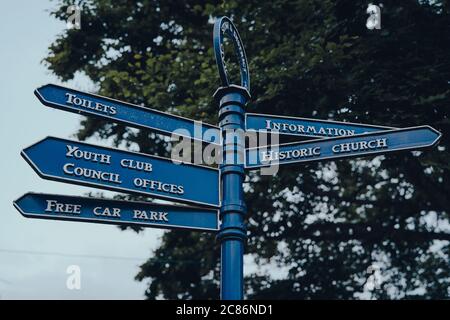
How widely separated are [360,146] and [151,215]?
164 centimetres

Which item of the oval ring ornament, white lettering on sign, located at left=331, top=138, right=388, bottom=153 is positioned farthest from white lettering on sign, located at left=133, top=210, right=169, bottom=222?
white lettering on sign, located at left=331, top=138, right=388, bottom=153

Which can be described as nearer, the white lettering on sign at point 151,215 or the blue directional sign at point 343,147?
the white lettering on sign at point 151,215

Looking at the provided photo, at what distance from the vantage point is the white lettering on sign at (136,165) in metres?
4.31

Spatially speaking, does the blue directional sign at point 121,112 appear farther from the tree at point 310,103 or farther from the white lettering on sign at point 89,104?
the tree at point 310,103

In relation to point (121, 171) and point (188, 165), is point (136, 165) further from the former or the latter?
point (188, 165)

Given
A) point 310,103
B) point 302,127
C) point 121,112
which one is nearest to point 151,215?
point 121,112

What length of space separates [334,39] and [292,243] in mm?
4182

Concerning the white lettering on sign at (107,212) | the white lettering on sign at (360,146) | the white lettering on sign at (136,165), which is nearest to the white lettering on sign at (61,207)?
the white lettering on sign at (107,212)

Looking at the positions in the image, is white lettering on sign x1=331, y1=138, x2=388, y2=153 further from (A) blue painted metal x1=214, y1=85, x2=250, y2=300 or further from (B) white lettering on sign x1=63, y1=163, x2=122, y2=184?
(B) white lettering on sign x1=63, y1=163, x2=122, y2=184

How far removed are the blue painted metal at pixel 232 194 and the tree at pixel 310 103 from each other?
16.5 ft

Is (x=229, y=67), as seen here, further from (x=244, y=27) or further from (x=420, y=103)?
(x=420, y=103)

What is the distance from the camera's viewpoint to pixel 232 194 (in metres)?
4.43

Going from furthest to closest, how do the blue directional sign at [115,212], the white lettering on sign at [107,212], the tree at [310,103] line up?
1. the tree at [310,103]
2. the white lettering on sign at [107,212]
3. the blue directional sign at [115,212]

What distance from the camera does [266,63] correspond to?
10078 mm
